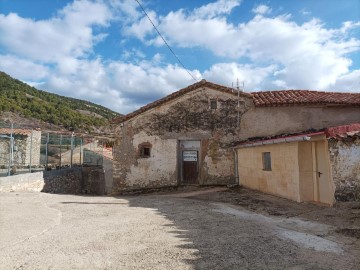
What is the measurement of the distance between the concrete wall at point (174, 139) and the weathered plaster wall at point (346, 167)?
7.53 m

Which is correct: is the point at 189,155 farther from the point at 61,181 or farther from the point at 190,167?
the point at 61,181

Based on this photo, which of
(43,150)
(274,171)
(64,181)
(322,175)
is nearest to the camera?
(322,175)

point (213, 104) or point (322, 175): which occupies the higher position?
point (213, 104)

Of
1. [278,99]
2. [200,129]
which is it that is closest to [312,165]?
[278,99]

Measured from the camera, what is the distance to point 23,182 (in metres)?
14.1

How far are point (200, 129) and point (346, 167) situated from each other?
845 centimetres

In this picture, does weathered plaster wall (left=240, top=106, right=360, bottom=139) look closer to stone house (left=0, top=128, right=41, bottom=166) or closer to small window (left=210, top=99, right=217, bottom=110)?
small window (left=210, top=99, right=217, bottom=110)

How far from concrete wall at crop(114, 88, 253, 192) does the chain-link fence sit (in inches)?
170

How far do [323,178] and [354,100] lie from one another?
8.34 meters

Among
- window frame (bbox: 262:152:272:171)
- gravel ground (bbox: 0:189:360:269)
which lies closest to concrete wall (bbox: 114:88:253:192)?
window frame (bbox: 262:152:272:171)

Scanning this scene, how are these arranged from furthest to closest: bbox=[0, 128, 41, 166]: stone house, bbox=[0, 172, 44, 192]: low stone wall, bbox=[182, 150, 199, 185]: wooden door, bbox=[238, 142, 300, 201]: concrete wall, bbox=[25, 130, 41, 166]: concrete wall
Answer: bbox=[25, 130, 41, 166]: concrete wall → bbox=[0, 128, 41, 166]: stone house → bbox=[182, 150, 199, 185]: wooden door → bbox=[0, 172, 44, 192]: low stone wall → bbox=[238, 142, 300, 201]: concrete wall

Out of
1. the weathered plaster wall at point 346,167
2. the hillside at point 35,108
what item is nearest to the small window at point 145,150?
the weathered plaster wall at point 346,167

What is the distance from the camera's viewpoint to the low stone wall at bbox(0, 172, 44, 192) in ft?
42.1

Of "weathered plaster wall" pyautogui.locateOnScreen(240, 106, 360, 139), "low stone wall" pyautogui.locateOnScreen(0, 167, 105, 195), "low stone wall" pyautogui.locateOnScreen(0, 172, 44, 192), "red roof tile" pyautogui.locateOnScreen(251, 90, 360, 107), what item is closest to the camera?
"low stone wall" pyautogui.locateOnScreen(0, 172, 44, 192)
